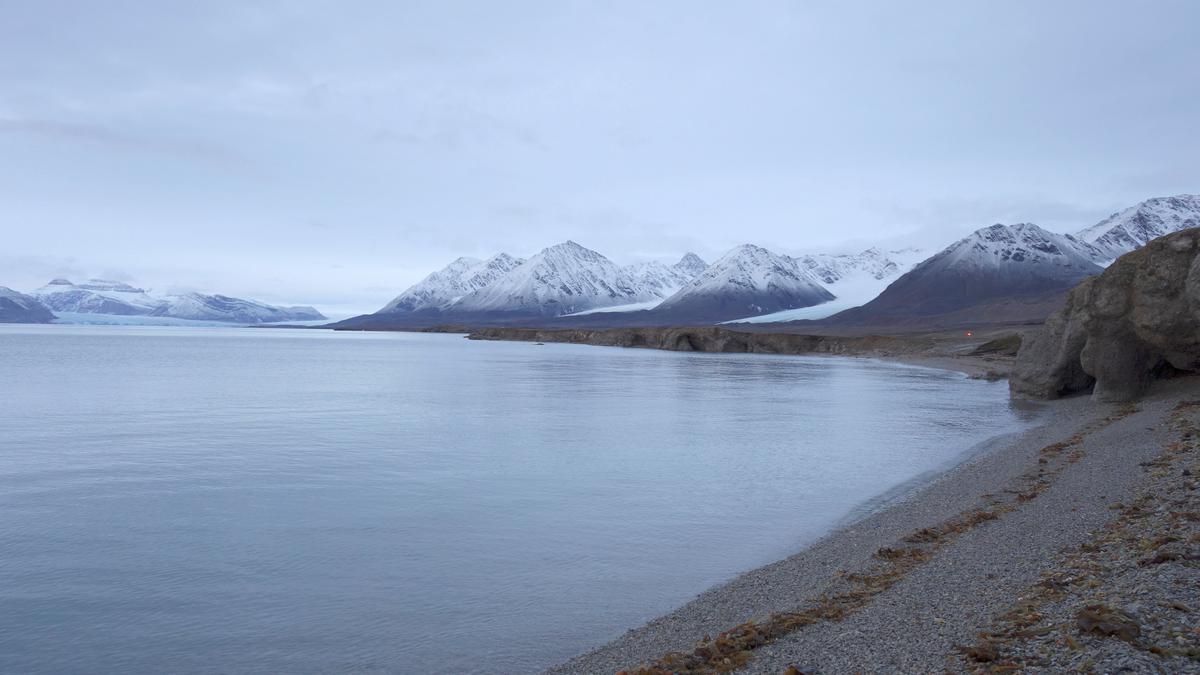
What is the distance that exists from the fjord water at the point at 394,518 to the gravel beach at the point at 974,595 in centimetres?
98

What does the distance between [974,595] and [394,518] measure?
940 cm

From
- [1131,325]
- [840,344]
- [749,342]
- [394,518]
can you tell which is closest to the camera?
[394,518]

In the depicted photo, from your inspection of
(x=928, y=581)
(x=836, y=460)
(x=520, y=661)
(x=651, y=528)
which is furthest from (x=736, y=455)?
(x=520, y=661)

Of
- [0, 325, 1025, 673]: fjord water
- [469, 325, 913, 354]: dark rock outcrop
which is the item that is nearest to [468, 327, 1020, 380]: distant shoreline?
[469, 325, 913, 354]: dark rock outcrop

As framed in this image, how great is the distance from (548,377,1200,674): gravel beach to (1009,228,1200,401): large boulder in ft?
37.6

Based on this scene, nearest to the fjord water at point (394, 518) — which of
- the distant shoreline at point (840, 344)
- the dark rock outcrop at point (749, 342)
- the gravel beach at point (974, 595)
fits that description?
the gravel beach at point (974, 595)

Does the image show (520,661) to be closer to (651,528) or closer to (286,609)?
(286,609)

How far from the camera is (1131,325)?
2583 centimetres

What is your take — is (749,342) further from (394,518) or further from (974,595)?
(974,595)

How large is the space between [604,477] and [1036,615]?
1160 centimetres

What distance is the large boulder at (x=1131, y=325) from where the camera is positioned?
23.7m

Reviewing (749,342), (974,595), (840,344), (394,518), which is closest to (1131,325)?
(974,595)

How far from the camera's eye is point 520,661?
824 centimetres

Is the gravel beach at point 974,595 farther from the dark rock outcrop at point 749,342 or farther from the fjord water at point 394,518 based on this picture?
the dark rock outcrop at point 749,342
